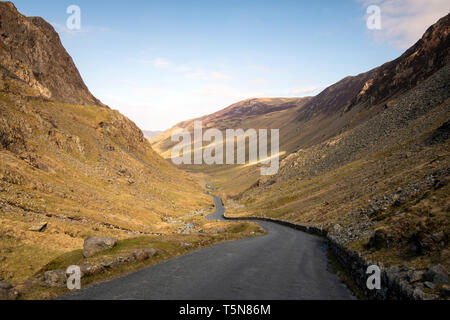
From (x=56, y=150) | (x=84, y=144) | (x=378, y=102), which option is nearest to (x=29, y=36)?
(x=84, y=144)

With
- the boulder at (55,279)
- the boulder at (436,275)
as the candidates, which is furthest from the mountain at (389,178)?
the boulder at (55,279)

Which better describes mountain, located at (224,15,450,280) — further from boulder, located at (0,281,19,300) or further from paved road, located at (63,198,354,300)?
boulder, located at (0,281,19,300)

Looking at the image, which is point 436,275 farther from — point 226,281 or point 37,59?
point 37,59

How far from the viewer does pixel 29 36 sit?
14600 centimetres

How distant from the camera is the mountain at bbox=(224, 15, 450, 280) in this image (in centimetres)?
1734

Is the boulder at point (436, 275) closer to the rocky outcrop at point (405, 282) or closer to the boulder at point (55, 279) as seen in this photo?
the rocky outcrop at point (405, 282)

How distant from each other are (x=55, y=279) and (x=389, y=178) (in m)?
49.6

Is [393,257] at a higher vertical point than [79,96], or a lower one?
lower

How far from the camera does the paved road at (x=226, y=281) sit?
14008 millimetres

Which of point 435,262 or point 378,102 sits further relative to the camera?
point 378,102

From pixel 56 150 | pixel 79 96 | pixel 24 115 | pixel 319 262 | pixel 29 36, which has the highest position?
pixel 29 36

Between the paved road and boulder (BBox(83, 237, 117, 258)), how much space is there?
18.7 ft

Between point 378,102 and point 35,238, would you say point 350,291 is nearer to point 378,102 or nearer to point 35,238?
point 35,238
